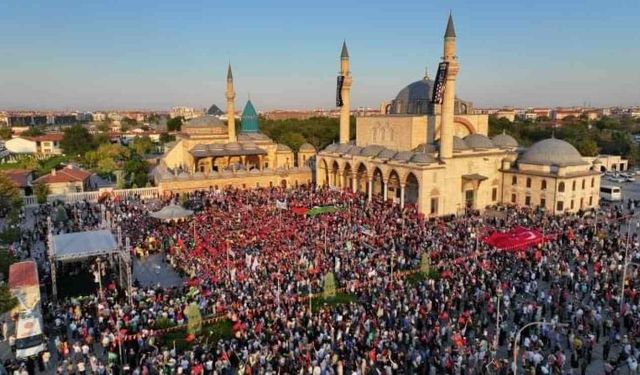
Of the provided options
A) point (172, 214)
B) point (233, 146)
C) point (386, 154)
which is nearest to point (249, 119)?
point (233, 146)

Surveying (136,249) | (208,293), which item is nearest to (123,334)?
(208,293)

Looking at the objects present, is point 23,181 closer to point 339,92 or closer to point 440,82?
point 339,92

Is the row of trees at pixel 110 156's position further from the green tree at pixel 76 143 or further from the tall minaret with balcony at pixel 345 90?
the tall minaret with balcony at pixel 345 90

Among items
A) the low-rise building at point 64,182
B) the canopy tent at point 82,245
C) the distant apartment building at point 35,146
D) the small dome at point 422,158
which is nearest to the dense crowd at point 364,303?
the canopy tent at point 82,245

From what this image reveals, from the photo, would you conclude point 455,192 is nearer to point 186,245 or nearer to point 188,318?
point 186,245

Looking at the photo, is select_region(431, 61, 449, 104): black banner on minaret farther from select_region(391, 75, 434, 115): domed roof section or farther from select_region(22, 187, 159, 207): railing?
select_region(22, 187, 159, 207): railing

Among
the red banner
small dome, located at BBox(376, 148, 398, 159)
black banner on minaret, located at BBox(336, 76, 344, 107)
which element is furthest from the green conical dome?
the red banner
